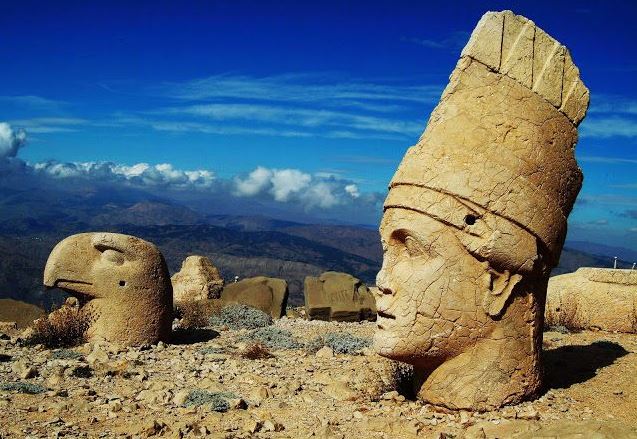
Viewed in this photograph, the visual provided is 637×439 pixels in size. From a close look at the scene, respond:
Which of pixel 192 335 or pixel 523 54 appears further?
pixel 192 335

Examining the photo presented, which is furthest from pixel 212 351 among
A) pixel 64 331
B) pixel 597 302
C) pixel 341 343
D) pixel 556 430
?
pixel 597 302

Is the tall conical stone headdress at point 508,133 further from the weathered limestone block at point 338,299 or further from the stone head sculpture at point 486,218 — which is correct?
the weathered limestone block at point 338,299

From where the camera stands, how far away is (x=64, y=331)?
415 inches

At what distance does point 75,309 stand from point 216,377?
3617 millimetres

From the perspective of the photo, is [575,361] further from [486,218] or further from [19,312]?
[19,312]

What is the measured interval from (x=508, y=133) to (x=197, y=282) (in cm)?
1243

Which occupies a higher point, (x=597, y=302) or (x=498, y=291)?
(x=498, y=291)

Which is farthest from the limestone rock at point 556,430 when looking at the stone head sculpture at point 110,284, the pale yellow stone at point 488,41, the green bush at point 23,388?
the stone head sculpture at point 110,284

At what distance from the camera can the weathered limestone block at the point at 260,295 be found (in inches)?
622

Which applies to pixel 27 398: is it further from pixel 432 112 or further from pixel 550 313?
pixel 550 313

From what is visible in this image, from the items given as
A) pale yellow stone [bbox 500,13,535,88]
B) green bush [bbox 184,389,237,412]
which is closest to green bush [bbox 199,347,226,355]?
green bush [bbox 184,389,237,412]

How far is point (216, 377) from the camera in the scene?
882cm

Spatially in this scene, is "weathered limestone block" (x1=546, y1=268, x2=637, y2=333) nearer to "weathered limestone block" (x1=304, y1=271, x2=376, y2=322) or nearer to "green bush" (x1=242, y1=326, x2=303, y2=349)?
"weathered limestone block" (x1=304, y1=271, x2=376, y2=322)

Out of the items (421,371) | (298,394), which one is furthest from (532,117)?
(298,394)
